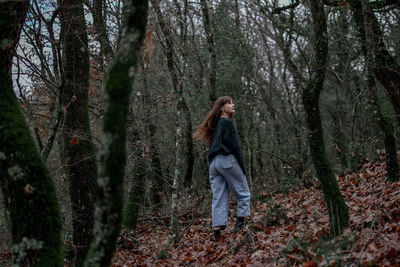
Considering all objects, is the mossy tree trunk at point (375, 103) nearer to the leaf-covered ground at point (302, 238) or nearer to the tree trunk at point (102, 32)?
the leaf-covered ground at point (302, 238)

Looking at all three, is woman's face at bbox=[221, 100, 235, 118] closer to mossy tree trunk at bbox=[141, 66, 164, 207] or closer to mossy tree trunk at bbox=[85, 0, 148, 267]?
mossy tree trunk at bbox=[141, 66, 164, 207]

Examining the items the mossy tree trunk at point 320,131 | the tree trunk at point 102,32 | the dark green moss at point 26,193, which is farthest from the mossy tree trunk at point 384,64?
the dark green moss at point 26,193

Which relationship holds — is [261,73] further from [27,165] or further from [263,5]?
[27,165]

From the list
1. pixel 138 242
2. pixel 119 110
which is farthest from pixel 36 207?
pixel 138 242

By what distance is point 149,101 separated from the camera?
8.60m

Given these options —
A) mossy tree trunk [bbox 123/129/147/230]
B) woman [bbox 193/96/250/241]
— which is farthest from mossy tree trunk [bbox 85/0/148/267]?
mossy tree trunk [bbox 123/129/147/230]

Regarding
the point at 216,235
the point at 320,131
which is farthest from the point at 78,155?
the point at 320,131

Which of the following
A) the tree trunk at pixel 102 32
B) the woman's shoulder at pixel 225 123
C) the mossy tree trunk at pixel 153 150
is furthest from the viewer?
the mossy tree trunk at pixel 153 150

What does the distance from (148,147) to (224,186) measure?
234 centimetres

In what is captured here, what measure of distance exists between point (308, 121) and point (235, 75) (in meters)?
9.79

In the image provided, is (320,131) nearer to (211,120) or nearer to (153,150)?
(211,120)

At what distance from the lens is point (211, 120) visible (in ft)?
22.0

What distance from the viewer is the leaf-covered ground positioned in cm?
344

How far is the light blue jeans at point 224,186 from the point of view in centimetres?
626
